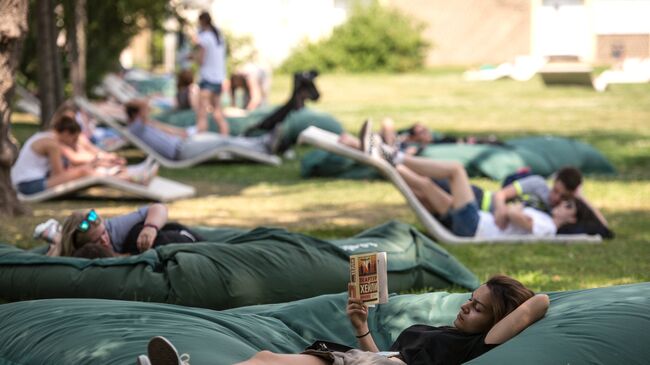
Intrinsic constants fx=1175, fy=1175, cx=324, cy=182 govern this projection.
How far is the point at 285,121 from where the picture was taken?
613 inches

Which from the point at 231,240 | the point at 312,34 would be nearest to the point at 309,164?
the point at 231,240

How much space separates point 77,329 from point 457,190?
4848 millimetres

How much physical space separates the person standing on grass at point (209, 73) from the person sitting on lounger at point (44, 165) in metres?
5.02

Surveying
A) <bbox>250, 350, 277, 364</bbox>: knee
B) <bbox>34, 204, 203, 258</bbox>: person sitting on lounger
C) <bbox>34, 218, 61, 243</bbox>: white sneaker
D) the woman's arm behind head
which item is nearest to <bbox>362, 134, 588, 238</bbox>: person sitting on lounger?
<bbox>34, 204, 203, 258</bbox>: person sitting on lounger

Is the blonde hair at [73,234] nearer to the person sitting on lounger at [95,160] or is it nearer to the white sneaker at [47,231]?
the white sneaker at [47,231]

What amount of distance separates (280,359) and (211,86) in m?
12.7

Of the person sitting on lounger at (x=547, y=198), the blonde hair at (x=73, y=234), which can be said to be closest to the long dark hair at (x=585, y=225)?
the person sitting on lounger at (x=547, y=198)

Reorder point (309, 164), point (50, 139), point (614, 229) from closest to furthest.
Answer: point (614, 229), point (50, 139), point (309, 164)

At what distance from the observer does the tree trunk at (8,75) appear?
9.46 metres

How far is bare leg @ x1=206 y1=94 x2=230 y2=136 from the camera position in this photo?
1619 centimetres

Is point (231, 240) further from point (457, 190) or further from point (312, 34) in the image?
point (312, 34)

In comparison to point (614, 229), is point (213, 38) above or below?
above

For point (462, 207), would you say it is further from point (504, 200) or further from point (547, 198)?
point (547, 198)

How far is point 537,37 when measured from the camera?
42469 mm
